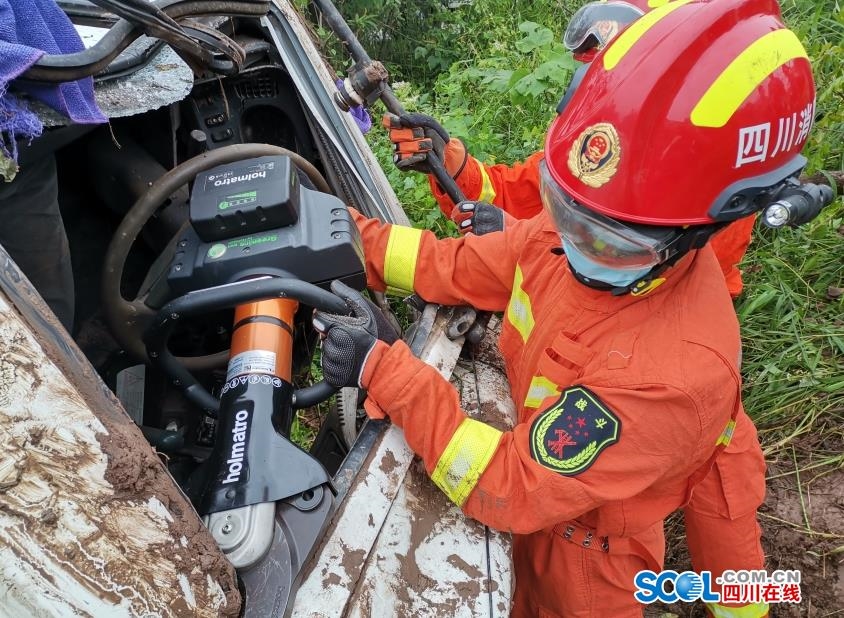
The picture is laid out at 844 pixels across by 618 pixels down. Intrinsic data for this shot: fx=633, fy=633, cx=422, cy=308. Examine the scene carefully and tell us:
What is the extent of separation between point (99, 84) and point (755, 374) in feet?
9.17

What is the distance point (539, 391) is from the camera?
1.65 m

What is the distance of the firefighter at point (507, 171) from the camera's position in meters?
2.26

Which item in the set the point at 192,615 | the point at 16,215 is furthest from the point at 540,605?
the point at 16,215

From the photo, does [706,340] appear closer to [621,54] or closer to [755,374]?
[621,54]

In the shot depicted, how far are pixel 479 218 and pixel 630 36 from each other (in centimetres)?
95

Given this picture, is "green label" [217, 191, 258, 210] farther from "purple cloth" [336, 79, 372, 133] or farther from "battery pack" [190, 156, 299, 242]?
"purple cloth" [336, 79, 372, 133]

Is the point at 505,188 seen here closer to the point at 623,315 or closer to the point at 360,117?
the point at 360,117

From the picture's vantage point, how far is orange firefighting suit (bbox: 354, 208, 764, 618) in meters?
1.40

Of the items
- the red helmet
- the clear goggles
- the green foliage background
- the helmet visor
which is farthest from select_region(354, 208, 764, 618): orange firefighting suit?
the green foliage background

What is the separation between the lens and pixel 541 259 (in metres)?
1.77

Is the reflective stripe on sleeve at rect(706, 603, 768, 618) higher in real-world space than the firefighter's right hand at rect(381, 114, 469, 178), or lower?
lower

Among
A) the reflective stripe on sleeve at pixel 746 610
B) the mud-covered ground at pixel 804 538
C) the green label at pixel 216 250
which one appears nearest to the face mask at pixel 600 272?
the green label at pixel 216 250

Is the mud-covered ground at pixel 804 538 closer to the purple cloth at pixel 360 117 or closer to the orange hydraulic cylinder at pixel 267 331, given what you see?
the orange hydraulic cylinder at pixel 267 331

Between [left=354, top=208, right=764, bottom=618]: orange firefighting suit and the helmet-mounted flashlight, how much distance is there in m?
0.27
